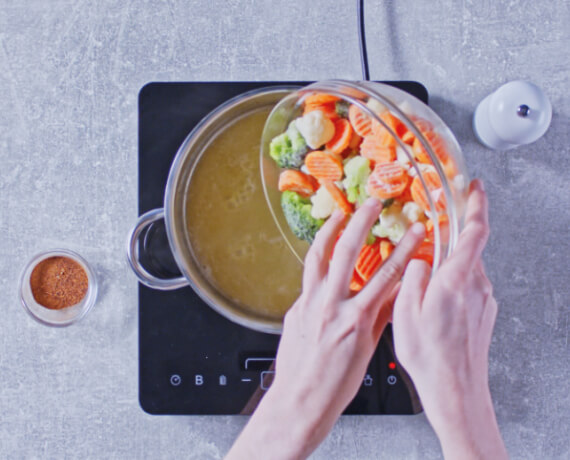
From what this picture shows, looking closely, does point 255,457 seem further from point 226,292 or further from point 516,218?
point 516,218

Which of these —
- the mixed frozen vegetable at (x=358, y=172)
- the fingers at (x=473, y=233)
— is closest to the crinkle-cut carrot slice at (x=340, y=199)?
the mixed frozen vegetable at (x=358, y=172)

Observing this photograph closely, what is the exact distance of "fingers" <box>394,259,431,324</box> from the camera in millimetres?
507

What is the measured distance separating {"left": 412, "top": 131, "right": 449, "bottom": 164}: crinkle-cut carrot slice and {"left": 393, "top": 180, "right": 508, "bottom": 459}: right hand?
5 cm

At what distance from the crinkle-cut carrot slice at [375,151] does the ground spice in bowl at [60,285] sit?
383 millimetres

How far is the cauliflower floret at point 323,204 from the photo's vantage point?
1.87 ft

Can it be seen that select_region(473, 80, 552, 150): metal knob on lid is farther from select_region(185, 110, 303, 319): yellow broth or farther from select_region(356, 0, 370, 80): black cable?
select_region(185, 110, 303, 319): yellow broth

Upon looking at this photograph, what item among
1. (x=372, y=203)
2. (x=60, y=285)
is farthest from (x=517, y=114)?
(x=60, y=285)

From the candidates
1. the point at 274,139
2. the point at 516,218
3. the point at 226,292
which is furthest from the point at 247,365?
the point at 516,218

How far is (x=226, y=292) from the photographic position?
65 centimetres

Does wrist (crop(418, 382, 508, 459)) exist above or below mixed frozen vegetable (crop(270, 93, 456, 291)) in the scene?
below

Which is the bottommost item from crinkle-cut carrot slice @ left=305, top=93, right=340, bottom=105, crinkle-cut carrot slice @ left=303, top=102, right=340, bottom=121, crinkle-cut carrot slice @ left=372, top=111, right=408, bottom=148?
crinkle-cut carrot slice @ left=372, top=111, right=408, bottom=148

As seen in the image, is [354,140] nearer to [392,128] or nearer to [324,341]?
[392,128]

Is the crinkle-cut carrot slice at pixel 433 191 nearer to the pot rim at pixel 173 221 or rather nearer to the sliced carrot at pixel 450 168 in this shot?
the sliced carrot at pixel 450 168

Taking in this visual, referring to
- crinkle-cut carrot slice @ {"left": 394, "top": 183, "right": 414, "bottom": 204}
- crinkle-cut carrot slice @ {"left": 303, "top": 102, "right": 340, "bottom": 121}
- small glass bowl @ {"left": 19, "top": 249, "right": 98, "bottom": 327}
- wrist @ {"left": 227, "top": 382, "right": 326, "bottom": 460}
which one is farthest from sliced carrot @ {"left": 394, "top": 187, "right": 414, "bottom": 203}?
small glass bowl @ {"left": 19, "top": 249, "right": 98, "bottom": 327}
